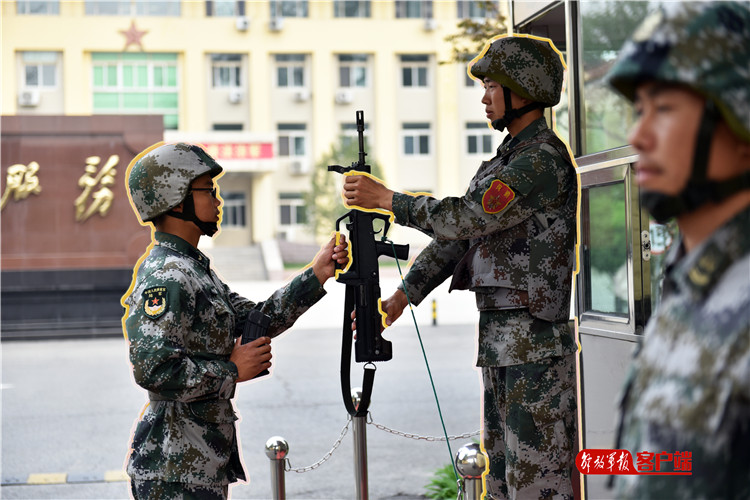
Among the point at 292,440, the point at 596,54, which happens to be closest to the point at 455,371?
the point at 292,440

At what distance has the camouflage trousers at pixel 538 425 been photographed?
2.95m

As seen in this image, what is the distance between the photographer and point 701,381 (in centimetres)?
119

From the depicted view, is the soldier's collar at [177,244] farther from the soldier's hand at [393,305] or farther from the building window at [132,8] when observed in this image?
the building window at [132,8]

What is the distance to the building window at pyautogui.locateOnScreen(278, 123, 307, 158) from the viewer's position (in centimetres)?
4116

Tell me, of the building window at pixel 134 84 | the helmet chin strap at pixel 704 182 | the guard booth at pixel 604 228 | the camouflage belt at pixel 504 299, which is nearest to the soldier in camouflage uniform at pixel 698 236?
the helmet chin strap at pixel 704 182

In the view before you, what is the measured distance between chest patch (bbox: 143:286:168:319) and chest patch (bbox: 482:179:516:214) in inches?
41.4

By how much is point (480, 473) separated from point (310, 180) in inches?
1518

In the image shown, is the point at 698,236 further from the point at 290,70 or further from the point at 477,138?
the point at 477,138

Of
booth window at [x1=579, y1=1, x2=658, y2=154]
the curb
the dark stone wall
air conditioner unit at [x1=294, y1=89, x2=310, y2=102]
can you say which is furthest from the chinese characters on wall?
air conditioner unit at [x1=294, y1=89, x2=310, y2=102]

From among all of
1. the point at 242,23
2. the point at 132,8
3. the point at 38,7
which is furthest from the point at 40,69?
the point at 242,23

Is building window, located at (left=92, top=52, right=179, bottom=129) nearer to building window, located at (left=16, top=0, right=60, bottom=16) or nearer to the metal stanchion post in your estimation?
building window, located at (left=16, top=0, right=60, bottom=16)

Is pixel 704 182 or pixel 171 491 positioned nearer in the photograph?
pixel 704 182

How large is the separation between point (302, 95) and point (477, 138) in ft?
27.5

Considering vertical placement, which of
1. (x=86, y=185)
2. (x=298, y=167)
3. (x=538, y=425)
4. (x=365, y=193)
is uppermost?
(x=298, y=167)
